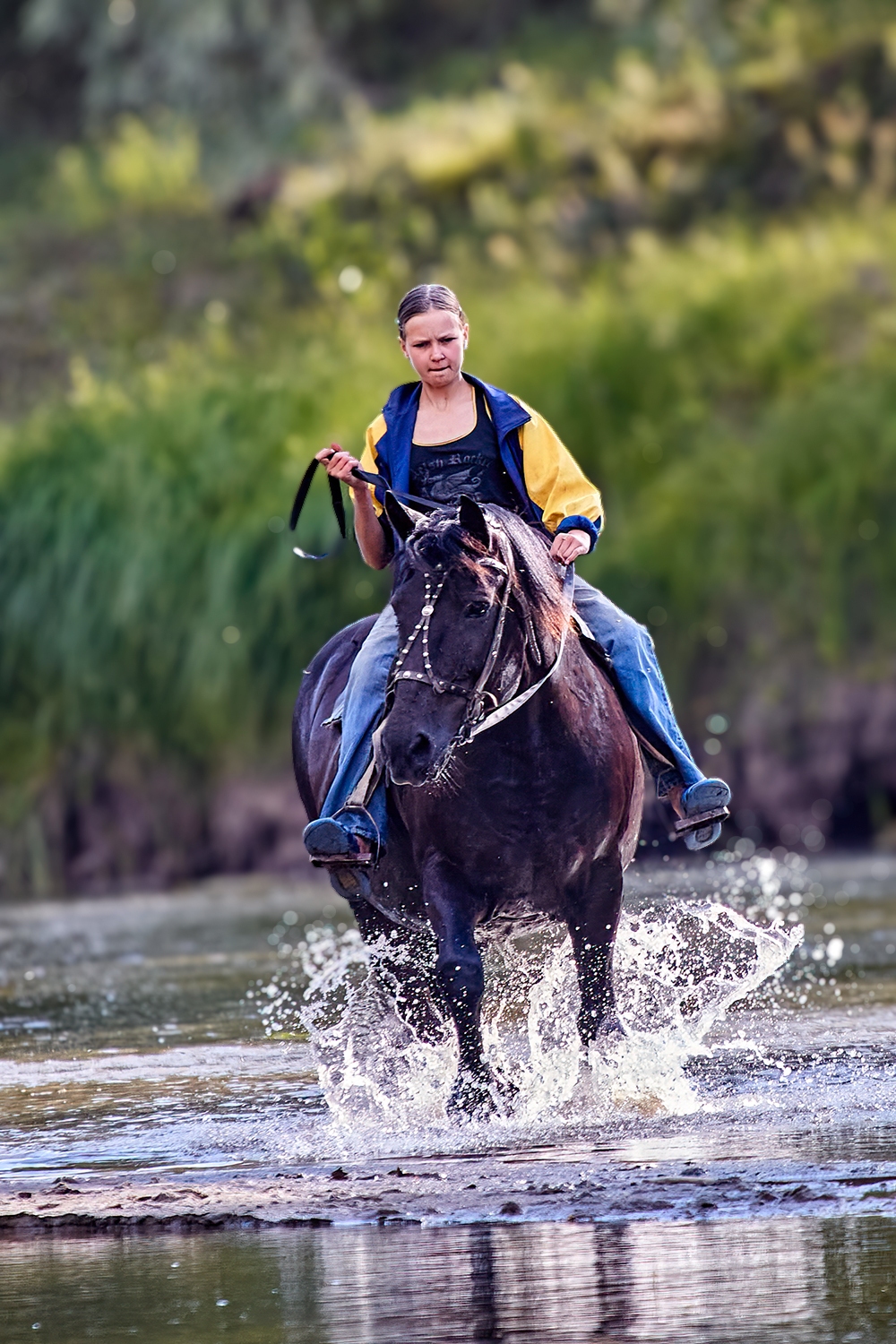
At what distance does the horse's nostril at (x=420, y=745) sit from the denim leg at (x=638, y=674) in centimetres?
142

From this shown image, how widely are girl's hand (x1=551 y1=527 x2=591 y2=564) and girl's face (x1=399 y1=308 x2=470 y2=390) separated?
24.1 inches

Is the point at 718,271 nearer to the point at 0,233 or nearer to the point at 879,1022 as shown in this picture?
the point at 0,233

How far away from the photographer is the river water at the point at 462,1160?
441 centimetres

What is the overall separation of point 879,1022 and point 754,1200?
118 inches

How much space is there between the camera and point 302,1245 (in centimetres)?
507

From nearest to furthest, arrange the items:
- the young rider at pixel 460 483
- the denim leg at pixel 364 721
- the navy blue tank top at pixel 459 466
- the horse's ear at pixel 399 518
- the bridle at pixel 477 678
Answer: the bridle at pixel 477 678 → the horse's ear at pixel 399 518 → the denim leg at pixel 364 721 → the young rider at pixel 460 483 → the navy blue tank top at pixel 459 466

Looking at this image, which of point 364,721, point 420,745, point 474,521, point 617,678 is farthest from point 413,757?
point 617,678

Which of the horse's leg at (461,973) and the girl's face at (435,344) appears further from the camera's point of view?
the girl's face at (435,344)

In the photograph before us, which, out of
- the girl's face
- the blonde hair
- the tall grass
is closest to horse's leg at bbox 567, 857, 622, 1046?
the girl's face

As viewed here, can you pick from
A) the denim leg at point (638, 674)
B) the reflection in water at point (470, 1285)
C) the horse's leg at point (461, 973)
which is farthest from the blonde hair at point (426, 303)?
the reflection in water at point (470, 1285)

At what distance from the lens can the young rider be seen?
722 centimetres

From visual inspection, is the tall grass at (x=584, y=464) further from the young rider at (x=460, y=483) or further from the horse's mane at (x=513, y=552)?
the horse's mane at (x=513, y=552)

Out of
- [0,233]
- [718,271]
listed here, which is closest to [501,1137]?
[718,271]

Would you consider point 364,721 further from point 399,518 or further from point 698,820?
point 698,820
